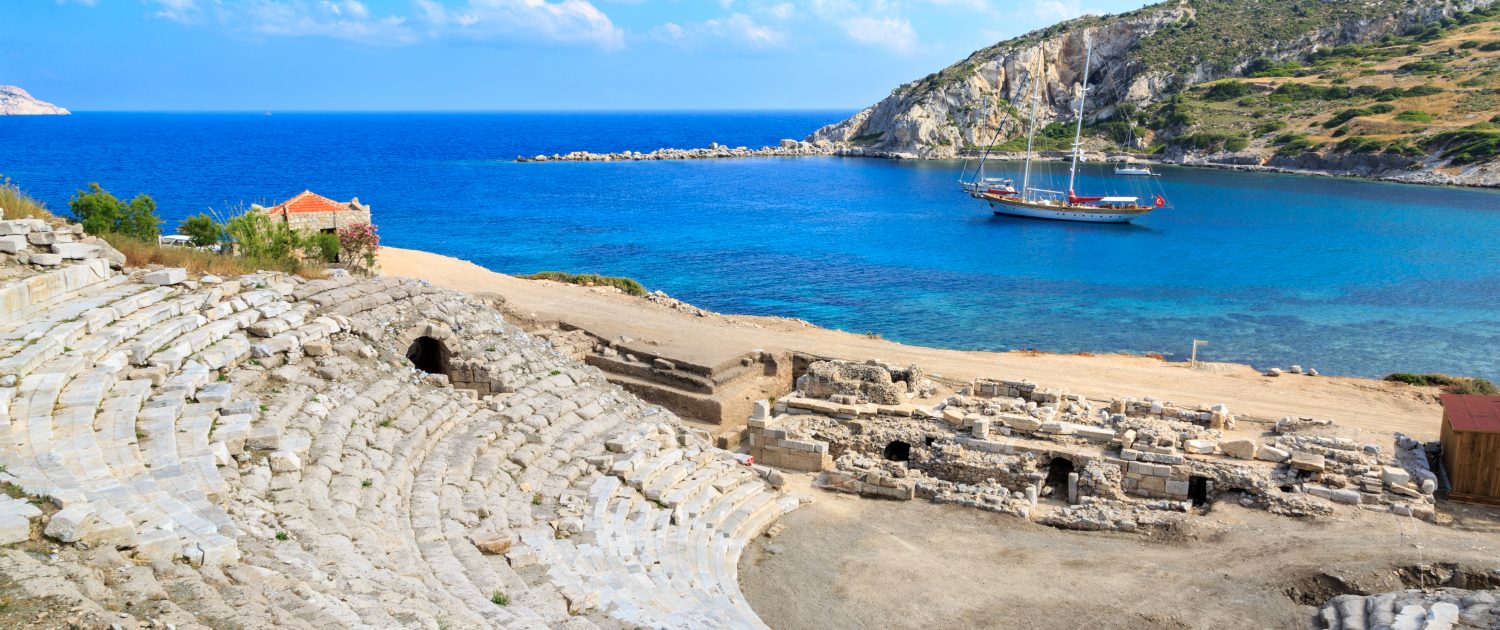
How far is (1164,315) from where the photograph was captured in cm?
4212

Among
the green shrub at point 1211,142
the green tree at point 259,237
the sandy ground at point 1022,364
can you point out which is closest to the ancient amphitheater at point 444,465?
the sandy ground at point 1022,364

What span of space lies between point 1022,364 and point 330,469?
75.3 feet

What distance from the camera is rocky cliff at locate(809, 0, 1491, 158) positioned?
12100 cm

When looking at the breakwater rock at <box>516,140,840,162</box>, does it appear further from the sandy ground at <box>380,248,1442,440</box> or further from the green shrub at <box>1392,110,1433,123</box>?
the sandy ground at <box>380,248,1442,440</box>

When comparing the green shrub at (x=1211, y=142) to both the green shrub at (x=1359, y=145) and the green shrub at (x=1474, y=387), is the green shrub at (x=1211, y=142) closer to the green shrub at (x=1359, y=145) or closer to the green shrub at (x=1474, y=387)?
the green shrub at (x=1359, y=145)

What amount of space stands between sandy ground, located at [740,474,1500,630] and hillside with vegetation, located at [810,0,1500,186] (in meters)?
87.5

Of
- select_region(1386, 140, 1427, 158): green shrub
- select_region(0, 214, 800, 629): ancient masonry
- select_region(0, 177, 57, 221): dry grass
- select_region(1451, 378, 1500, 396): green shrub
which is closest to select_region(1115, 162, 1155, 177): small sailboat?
select_region(1386, 140, 1427, 158): green shrub

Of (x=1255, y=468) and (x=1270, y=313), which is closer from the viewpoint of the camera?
(x=1255, y=468)

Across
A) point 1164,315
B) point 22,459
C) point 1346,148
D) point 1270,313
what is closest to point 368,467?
point 22,459

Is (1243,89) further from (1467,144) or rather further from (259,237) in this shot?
(259,237)

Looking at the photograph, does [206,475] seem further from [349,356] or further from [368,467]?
[349,356]

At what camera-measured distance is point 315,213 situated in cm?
3462

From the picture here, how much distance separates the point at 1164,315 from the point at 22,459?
41055 mm

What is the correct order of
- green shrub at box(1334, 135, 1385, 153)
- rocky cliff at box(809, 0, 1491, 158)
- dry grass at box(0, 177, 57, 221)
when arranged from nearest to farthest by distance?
dry grass at box(0, 177, 57, 221) < green shrub at box(1334, 135, 1385, 153) < rocky cliff at box(809, 0, 1491, 158)
